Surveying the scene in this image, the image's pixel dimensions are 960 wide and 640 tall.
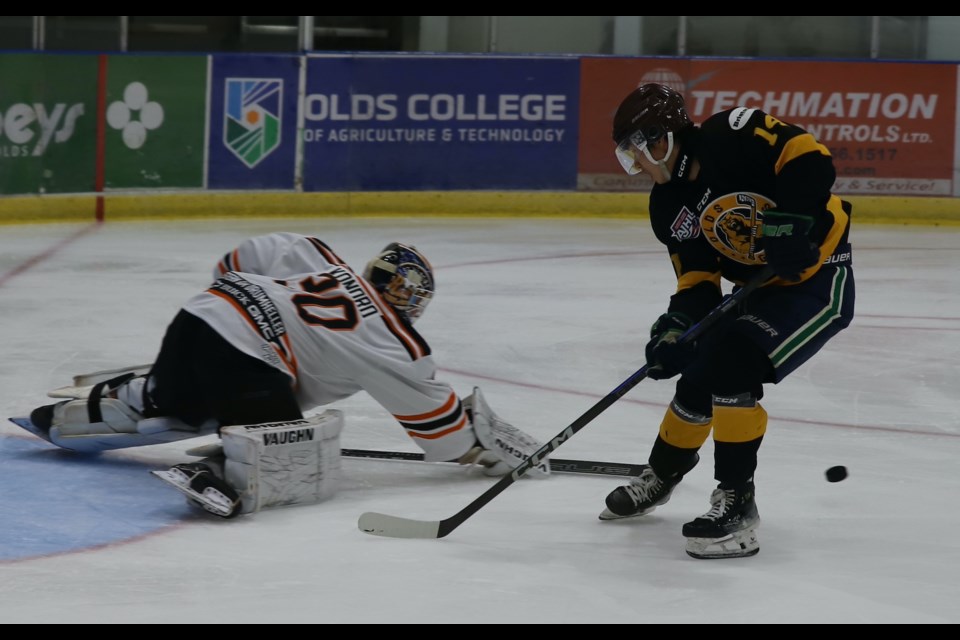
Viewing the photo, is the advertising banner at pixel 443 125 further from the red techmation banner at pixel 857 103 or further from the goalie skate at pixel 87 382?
the goalie skate at pixel 87 382

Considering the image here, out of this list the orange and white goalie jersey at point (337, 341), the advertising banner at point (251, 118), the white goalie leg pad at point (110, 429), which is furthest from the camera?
the advertising banner at point (251, 118)

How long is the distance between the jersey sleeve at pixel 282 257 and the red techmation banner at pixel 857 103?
6124 millimetres

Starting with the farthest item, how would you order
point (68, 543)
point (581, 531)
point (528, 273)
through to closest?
point (528, 273), point (581, 531), point (68, 543)

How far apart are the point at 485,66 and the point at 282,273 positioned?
20.2 feet

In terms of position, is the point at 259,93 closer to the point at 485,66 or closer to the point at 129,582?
the point at 485,66

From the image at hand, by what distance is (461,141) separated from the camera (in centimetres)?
963

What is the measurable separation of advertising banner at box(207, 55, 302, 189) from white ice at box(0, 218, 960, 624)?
2.55 m

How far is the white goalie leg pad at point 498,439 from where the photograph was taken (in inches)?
142

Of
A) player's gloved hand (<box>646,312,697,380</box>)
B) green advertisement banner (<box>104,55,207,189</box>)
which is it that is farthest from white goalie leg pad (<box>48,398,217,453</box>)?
green advertisement banner (<box>104,55,207,189</box>)

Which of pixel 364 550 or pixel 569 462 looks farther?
pixel 569 462

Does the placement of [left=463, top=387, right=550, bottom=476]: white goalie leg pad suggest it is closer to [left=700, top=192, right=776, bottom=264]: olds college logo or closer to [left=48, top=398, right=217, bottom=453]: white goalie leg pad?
[left=48, top=398, right=217, bottom=453]: white goalie leg pad

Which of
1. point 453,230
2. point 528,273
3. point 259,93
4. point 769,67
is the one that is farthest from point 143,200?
point 769,67

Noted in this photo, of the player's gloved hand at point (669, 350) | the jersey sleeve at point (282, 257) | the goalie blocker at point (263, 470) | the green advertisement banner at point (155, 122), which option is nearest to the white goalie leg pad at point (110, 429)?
the goalie blocker at point (263, 470)

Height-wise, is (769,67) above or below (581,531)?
above
